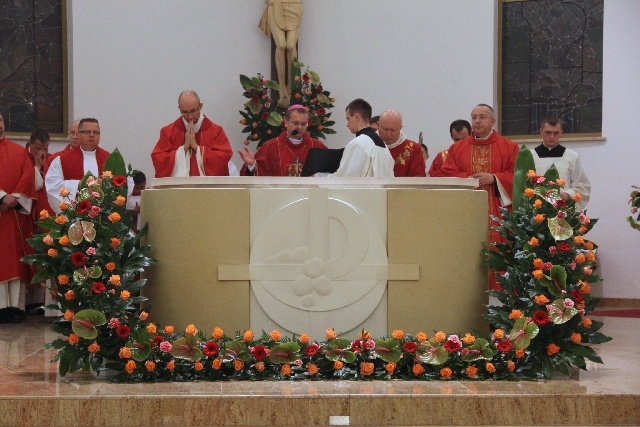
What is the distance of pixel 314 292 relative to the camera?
18.4 feet

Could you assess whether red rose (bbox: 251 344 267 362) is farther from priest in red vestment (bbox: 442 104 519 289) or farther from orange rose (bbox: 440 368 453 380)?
priest in red vestment (bbox: 442 104 519 289)

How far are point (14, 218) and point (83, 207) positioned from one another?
367 centimetres

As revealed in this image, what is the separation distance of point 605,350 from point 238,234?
2.43 metres

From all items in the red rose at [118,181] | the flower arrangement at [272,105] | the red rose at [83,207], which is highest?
the flower arrangement at [272,105]

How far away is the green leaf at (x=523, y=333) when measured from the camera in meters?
5.21

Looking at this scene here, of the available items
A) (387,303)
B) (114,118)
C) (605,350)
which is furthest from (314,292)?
(114,118)

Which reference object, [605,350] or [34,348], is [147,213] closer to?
[34,348]

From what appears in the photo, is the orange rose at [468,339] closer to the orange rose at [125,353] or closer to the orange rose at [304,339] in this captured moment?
the orange rose at [304,339]

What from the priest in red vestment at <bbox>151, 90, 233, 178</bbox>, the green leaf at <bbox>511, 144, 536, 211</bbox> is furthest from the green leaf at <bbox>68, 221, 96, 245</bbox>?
the priest in red vestment at <bbox>151, 90, 233, 178</bbox>

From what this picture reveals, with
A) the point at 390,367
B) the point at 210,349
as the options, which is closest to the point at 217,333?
the point at 210,349

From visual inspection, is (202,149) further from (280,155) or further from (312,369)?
(312,369)

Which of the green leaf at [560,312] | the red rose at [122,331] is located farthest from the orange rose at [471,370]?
the red rose at [122,331]

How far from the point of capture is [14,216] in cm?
879

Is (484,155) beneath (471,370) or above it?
above
